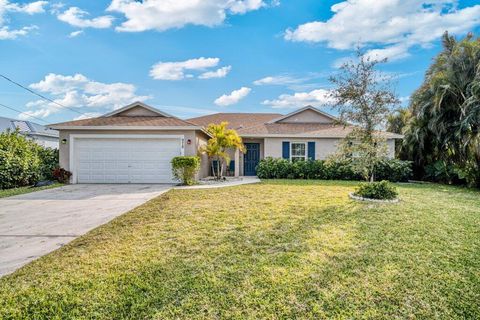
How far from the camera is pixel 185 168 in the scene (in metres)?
12.8

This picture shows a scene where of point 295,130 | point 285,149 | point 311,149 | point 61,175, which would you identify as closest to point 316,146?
point 311,149

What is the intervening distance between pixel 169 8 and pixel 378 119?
31.9 feet

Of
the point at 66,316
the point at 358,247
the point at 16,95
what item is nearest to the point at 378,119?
the point at 358,247

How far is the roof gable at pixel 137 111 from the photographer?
50.3 feet

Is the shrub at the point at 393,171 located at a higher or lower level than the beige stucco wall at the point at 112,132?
lower

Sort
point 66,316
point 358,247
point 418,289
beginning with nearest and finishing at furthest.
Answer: point 66,316
point 418,289
point 358,247

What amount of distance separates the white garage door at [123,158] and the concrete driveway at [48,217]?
2985mm

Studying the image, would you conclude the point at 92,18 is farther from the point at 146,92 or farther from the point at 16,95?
the point at 16,95

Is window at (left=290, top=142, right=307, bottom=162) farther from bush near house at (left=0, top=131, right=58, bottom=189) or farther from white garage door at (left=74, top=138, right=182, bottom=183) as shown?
bush near house at (left=0, top=131, right=58, bottom=189)

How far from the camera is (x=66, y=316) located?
2.76m

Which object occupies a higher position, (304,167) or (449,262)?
(304,167)

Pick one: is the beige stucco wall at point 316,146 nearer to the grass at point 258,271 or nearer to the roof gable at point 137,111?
the roof gable at point 137,111

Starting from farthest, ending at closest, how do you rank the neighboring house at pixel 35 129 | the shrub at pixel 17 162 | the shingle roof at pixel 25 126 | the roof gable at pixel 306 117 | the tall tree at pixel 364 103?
the shingle roof at pixel 25 126, the neighboring house at pixel 35 129, the roof gable at pixel 306 117, the shrub at pixel 17 162, the tall tree at pixel 364 103

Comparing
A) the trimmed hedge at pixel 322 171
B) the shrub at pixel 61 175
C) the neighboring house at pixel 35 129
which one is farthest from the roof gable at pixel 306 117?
the neighboring house at pixel 35 129
